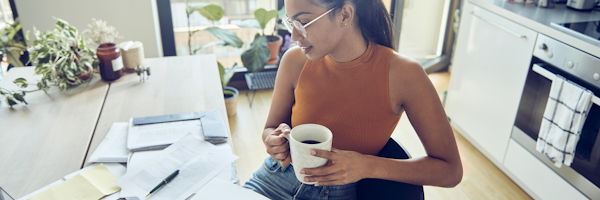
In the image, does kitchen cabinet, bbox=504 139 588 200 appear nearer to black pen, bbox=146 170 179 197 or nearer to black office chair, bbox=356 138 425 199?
black office chair, bbox=356 138 425 199

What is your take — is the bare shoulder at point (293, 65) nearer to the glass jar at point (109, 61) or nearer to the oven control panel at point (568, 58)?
the glass jar at point (109, 61)

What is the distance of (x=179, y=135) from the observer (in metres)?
1.26

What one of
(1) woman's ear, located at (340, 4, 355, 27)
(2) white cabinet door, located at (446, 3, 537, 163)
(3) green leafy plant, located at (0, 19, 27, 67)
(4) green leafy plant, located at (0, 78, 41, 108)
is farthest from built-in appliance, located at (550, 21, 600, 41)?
(3) green leafy plant, located at (0, 19, 27, 67)

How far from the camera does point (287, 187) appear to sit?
45.3 inches

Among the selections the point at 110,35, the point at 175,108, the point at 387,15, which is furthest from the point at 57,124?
the point at 387,15

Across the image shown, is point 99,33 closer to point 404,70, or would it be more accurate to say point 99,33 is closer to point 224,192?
point 224,192

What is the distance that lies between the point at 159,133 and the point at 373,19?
741 mm

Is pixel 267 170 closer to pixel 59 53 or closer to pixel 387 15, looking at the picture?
pixel 387 15

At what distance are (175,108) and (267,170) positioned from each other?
480 mm

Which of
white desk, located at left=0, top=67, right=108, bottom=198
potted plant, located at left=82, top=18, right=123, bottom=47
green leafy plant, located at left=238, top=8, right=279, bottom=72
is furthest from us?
green leafy plant, located at left=238, top=8, right=279, bottom=72

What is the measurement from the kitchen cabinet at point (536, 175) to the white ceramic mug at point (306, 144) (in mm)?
1421

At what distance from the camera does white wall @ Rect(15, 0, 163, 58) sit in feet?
7.64

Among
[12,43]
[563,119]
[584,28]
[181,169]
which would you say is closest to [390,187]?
[181,169]

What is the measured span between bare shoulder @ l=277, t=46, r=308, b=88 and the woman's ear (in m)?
0.20
